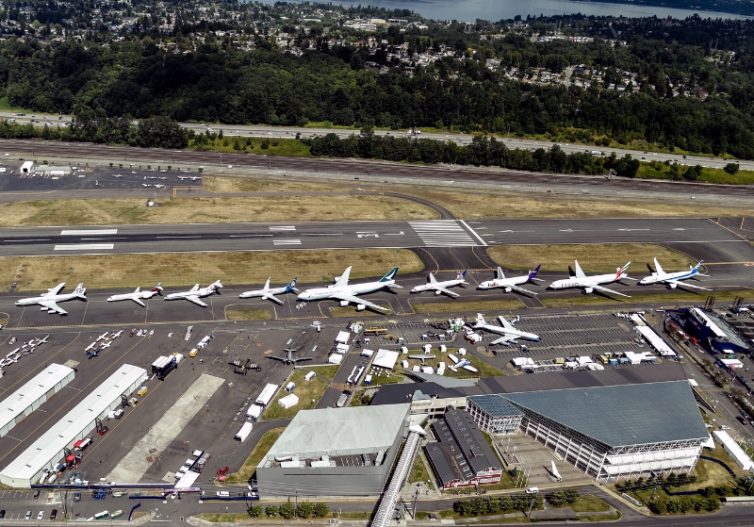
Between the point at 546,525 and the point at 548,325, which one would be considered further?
the point at 548,325

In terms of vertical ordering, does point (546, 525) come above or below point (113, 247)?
below

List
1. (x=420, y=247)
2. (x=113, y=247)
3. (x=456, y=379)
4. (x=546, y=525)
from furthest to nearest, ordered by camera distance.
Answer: (x=420, y=247) < (x=113, y=247) < (x=456, y=379) < (x=546, y=525)

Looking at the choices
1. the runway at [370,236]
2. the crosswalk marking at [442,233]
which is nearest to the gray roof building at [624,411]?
the runway at [370,236]

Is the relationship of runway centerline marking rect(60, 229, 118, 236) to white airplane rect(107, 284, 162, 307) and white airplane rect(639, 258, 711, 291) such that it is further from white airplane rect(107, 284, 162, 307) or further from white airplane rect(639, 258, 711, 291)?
white airplane rect(639, 258, 711, 291)

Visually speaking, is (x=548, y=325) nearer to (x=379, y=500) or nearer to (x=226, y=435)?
(x=379, y=500)

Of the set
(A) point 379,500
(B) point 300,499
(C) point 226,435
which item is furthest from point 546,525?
(C) point 226,435

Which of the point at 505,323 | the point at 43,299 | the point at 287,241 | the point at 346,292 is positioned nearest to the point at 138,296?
the point at 43,299

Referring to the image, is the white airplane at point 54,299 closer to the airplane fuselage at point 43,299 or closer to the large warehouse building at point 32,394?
the airplane fuselage at point 43,299
